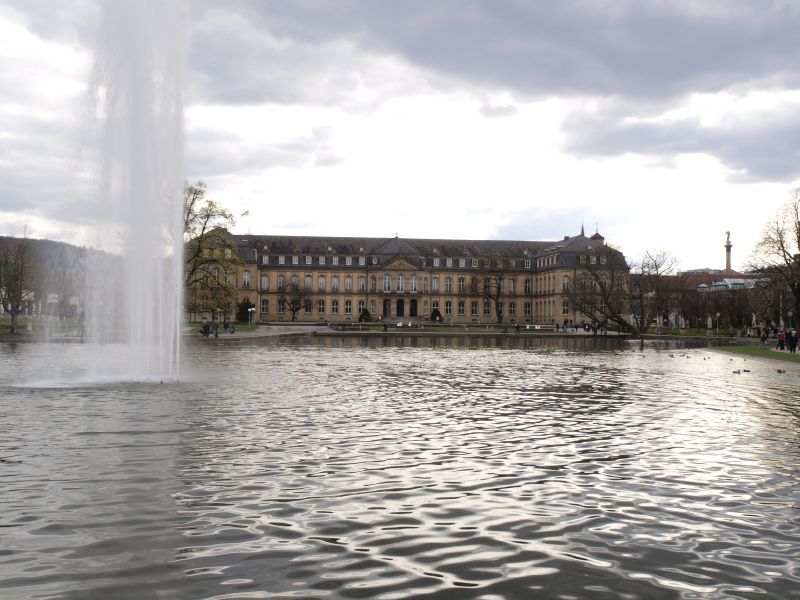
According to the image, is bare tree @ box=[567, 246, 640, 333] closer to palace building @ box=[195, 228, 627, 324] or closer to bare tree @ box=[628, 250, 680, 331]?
bare tree @ box=[628, 250, 680, 331]

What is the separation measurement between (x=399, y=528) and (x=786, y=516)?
478 cm

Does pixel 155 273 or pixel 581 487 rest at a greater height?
pixel 155 273

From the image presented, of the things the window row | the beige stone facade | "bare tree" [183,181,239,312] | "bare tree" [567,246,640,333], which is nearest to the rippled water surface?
"bare tree" [183,181,239,312]

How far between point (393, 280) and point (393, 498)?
130503mm

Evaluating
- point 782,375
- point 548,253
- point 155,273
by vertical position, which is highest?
point 548,253

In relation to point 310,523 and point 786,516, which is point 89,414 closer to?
point 310,523

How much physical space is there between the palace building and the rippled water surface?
118 metres

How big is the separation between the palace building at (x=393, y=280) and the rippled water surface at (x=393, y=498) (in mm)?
117941

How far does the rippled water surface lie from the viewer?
21.7 feet

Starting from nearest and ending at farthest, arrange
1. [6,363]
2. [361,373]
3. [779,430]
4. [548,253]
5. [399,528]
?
[399,528], [779,430], [361,373], [6,363], [548,253]

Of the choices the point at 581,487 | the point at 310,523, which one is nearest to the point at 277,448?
the point at 310,523

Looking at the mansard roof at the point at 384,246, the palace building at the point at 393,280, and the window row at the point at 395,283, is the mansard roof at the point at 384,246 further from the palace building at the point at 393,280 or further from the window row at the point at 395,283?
the window row at the point at 395,283

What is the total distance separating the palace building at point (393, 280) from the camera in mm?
138000

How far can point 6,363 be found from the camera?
31078 mm
